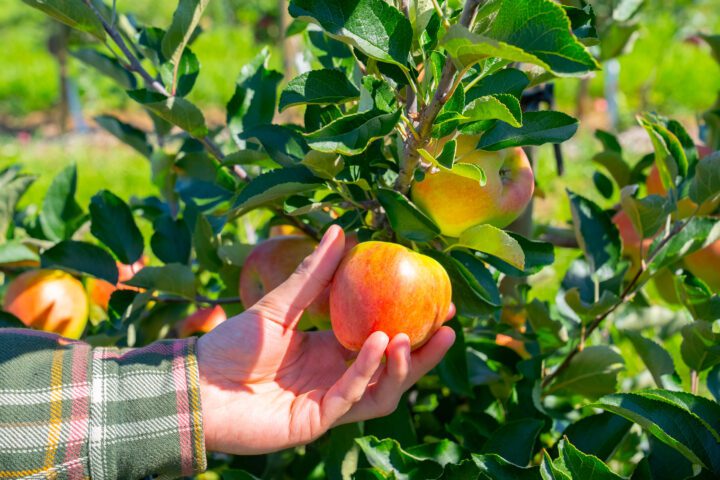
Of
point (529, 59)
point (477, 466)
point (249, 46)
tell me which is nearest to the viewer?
point (529, 59)

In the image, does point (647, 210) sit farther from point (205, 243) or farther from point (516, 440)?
point (205, 243)

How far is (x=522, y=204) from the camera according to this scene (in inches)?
32.5

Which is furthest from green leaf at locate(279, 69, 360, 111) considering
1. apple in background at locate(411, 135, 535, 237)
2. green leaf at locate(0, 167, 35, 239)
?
green leaf at locate(0, 167, 35, 239)

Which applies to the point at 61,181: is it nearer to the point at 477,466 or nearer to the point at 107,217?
the point at 107,217

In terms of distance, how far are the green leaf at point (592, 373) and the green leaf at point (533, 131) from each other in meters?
0.32

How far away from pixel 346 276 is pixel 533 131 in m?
0.23

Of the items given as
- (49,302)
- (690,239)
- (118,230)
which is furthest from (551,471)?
(49,302)

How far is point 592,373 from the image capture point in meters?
0.95

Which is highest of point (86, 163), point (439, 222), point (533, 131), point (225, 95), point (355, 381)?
point (533, 131)

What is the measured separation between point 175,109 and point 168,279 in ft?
0.74

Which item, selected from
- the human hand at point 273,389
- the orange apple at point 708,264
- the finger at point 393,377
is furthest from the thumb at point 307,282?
the orange apple at point 708,264

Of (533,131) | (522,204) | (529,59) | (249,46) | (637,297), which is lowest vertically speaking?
(249,46)

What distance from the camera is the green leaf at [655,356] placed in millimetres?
846

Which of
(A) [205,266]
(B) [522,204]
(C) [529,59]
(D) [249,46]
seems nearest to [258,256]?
(A) [205,266]
